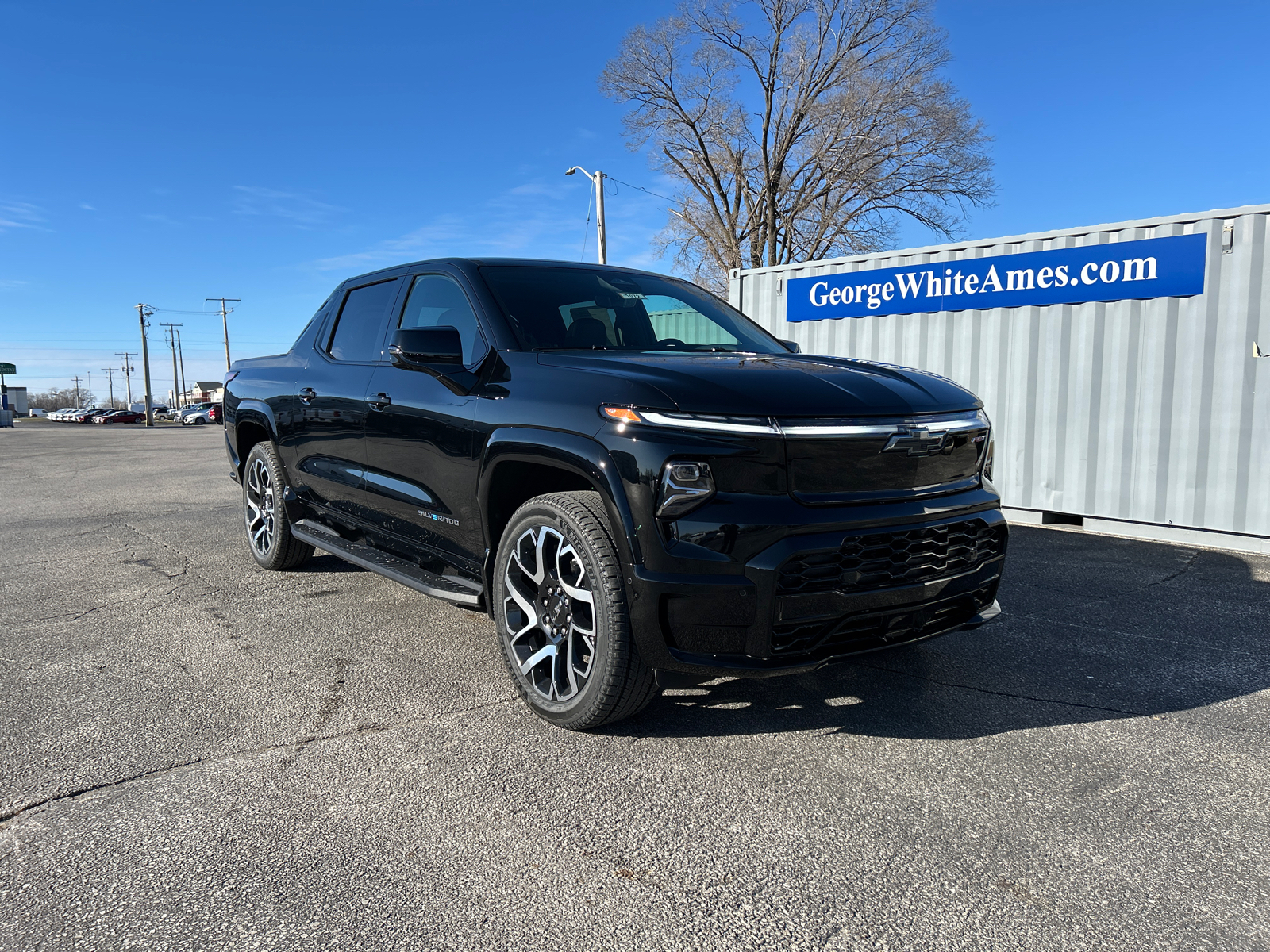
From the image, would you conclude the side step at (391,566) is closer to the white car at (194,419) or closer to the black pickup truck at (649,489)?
the black pickup truck at (649,489)

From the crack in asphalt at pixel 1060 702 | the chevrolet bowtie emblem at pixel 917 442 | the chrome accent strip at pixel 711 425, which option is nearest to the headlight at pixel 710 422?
the chrome accent strip at pixel 711 425

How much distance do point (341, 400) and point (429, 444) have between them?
1.04m

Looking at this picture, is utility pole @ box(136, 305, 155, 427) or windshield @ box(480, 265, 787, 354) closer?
windshield @ box(480, 265, 787, 354)

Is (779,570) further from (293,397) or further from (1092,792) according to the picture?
(293,397)

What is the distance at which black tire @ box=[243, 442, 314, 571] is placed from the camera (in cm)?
532

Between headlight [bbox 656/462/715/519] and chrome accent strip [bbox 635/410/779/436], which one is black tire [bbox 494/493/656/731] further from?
chrome accent strip [bbox 635/410/779/436]

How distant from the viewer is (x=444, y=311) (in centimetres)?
401

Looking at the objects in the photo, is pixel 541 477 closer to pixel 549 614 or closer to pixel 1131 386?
pixel 549 614

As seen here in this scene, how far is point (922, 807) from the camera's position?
252 cm

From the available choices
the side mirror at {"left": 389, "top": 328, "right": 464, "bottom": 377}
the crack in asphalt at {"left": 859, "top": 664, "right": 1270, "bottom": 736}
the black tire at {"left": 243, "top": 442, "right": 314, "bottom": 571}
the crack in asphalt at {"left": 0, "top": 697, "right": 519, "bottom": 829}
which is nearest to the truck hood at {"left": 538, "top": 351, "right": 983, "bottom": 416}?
the side mirror at {"left": 389, "top": 328, "right": 464, "bottom": 377}

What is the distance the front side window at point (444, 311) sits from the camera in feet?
12.1

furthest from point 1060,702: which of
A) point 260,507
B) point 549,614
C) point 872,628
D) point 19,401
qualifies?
point 19,401

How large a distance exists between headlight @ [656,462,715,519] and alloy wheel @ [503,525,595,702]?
0.44 m

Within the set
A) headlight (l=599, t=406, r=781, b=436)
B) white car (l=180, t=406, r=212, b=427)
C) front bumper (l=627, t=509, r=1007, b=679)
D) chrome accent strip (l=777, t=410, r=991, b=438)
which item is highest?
headlight (l=599, t=406, r=781, b=436)
